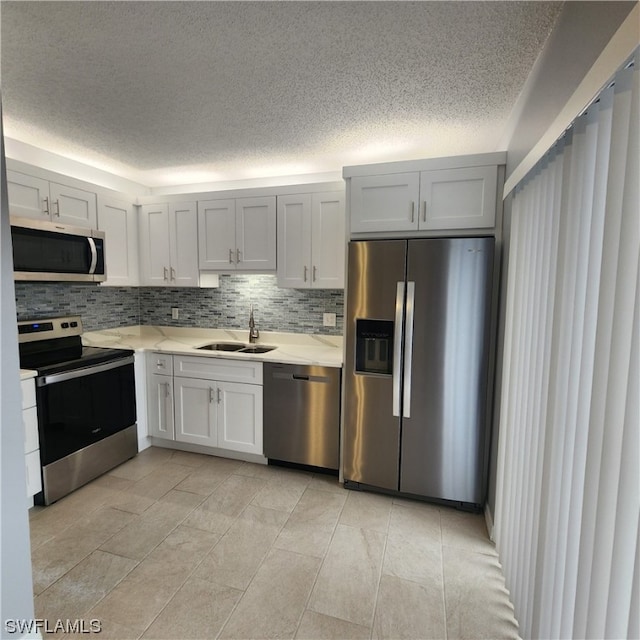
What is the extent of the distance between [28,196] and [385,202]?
2435 millimetres

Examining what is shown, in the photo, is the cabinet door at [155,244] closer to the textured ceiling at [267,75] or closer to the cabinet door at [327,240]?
the textured ceiling at [267,75]

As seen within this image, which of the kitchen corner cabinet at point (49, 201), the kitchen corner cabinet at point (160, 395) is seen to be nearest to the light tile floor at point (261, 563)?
the kitchen corner cabinet at point (160, 395)

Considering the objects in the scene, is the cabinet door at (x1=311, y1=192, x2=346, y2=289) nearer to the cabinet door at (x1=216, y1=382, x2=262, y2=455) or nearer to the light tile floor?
the cabinet door at (x1=216, y1=382, x2=262, y2=455)

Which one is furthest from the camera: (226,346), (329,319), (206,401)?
(226,346)

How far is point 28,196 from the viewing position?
95.0 inches

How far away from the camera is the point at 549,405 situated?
3.96 ft

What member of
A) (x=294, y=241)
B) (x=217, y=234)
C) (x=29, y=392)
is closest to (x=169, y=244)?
(x=217, y=234)

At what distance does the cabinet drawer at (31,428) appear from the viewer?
2.17 m

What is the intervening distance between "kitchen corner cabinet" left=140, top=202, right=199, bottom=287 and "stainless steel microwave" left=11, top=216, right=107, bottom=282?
56 cm

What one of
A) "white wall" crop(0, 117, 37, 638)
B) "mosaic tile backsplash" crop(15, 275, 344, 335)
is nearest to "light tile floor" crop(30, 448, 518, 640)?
"white wall" crop(0, 117, 37, 638)

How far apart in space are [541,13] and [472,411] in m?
1.94

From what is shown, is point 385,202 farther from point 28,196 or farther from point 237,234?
point 28,196
